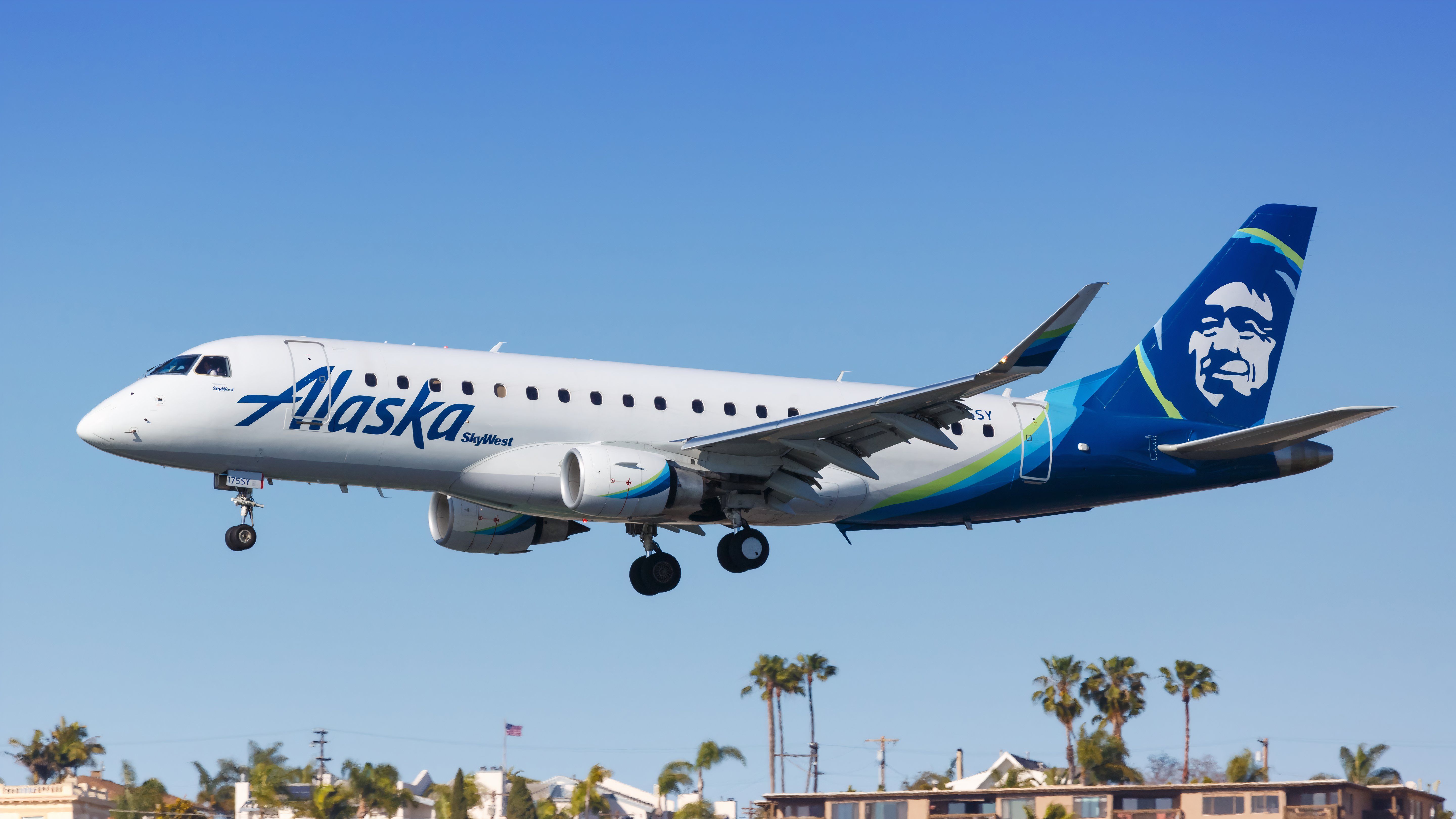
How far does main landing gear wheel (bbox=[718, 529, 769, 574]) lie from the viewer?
32844 mm

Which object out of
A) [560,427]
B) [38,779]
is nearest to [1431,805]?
[560,427]

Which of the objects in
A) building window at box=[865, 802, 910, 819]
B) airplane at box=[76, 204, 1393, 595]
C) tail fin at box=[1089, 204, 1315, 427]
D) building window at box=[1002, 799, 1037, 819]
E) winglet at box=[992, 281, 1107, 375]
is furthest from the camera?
building window at box=[865, 802, 910, 819]

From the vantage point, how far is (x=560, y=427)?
30.7m

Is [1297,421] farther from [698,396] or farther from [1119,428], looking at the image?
[698,396]

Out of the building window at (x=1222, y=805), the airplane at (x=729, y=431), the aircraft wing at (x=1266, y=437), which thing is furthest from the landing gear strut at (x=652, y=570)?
the building window at (x=1222, y=805)

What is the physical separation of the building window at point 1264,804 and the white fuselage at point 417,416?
30.3 m

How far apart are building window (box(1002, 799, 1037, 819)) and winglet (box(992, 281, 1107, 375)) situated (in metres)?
37.4

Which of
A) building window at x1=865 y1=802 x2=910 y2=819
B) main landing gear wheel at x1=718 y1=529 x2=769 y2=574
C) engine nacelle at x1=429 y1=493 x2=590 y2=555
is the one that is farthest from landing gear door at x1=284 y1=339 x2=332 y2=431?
building window at x1=865 y1=802 x2=910 y2=819

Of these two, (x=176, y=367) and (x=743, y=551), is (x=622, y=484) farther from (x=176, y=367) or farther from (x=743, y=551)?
(x=176, y=367)

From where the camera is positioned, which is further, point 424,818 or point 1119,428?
point 424,818

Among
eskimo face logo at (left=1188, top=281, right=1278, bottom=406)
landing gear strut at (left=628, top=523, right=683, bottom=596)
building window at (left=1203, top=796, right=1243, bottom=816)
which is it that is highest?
eskimo face logo at (left=1188, top=281, right=1278, bottom=406)

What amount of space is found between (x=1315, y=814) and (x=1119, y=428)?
2633 centimetres

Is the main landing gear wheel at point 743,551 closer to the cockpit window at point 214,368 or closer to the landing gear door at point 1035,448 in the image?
the landing gear door at point 1035,448

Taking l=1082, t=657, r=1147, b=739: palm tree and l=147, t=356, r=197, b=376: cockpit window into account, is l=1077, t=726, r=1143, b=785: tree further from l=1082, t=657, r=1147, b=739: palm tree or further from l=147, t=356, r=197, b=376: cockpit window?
l=147, t=356, r=197, b=376: cockpit window
